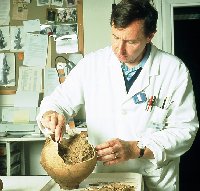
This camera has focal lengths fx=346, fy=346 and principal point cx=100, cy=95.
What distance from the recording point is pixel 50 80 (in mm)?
3541

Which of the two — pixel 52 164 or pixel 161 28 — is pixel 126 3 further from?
pixel 161 28

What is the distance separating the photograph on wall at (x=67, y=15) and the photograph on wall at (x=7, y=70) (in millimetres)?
654

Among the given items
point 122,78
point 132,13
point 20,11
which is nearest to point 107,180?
point 122,78

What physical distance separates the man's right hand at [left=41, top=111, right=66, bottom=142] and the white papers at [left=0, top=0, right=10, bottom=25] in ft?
7.58

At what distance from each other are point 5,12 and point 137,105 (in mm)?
2399

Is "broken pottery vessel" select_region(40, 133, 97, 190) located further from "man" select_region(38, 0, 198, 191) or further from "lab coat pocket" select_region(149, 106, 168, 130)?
"lab coat pocket" select_region(149, 106, 168, 130)

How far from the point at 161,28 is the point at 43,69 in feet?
4.14

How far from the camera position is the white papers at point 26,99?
3.53 meters

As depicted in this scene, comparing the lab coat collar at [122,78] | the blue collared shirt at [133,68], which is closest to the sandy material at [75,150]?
the lab coat collar at [122,78]

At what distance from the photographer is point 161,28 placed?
11.3ft

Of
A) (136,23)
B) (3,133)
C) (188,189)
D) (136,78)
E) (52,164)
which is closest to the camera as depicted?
(52,164)

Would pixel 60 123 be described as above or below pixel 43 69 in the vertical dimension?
below

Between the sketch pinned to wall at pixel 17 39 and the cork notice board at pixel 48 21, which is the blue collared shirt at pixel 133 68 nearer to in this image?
the cork notice board at pixel 48 21

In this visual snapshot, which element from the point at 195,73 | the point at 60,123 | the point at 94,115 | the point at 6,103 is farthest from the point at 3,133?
the point at 195,73
